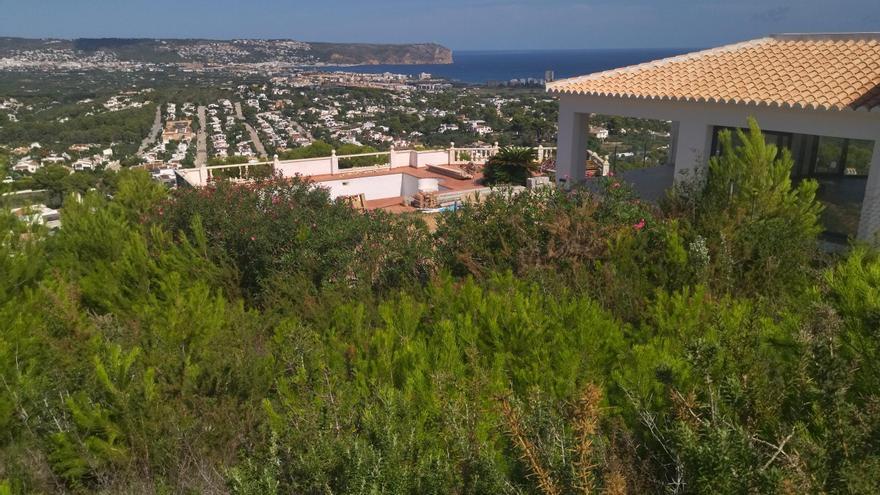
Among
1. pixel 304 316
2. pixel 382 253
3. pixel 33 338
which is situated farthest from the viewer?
pixel 382 253

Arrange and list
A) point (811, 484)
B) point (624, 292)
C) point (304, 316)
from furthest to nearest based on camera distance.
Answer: point (304, 316) < point (624, 292) < point (811, 484)

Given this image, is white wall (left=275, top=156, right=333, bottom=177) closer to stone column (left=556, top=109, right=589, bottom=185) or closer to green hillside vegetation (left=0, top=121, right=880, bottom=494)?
stone column (left=556, top=109, right=589, bottom=185)

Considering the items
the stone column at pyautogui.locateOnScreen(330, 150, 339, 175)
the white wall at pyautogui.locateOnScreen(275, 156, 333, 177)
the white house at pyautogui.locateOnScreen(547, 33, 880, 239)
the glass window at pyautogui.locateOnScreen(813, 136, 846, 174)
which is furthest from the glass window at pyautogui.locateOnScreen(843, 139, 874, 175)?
the white wall at pyautogui.locateOnScreen(275, 156, 333, 177)

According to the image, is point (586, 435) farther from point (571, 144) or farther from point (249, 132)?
point (249, 132)

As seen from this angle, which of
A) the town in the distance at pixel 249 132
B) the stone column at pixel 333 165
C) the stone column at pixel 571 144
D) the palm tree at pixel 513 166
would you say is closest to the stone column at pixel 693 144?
the stone column at pixel 571 144

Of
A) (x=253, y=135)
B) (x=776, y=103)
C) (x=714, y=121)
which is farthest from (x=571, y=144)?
(x=253, y=135)

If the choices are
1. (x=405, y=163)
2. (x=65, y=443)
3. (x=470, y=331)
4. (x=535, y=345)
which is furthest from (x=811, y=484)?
(x=405, y=163)

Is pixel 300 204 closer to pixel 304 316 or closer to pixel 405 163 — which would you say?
pixel 304 316
